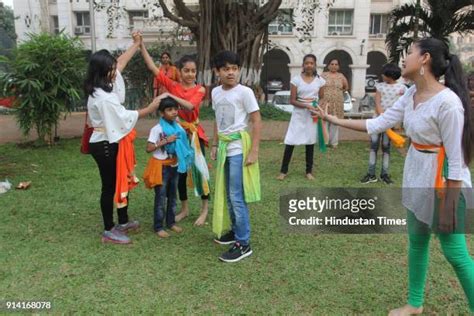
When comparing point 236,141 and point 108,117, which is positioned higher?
point 108,117

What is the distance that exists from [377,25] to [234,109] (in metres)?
31.2

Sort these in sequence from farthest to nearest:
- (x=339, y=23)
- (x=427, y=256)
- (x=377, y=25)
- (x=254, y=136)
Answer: (x=377, y=25)
(x=339, y=23)
(x=254, y=136)
(x=427, y=256)

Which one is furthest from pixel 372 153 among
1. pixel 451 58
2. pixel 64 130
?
pixel 64 130

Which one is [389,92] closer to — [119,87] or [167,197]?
[167,197]

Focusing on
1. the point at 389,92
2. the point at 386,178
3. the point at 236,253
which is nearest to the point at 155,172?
the point at 236,253

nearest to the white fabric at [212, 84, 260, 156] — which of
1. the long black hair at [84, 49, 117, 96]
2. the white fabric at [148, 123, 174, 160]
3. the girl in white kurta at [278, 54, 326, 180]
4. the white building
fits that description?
the white fabric at [148, 123, 174, 160]

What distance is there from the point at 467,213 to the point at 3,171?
19.9 ft

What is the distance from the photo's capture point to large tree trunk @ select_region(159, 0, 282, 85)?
12.0m

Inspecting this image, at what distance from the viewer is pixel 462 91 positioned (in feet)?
7.62

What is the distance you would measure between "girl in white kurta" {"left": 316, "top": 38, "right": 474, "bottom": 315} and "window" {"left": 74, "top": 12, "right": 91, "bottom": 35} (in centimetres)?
3102

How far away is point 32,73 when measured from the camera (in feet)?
25.4

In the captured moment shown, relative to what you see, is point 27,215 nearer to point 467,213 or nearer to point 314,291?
point 314,291

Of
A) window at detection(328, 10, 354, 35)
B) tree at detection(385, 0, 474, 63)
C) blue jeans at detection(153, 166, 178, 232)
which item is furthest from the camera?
window at detection(328, 10, 354, 35)

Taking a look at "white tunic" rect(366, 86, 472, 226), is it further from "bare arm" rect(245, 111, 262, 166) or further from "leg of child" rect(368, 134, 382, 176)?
"leg of child" rect(368, 134, 382, 176)
